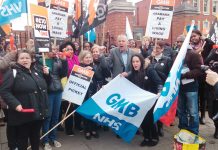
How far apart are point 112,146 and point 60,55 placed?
1.87 m

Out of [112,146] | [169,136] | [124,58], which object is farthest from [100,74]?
[169,136]

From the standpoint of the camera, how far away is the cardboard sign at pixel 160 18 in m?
6.13

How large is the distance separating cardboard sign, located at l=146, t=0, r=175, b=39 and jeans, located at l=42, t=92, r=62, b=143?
7.77 ft

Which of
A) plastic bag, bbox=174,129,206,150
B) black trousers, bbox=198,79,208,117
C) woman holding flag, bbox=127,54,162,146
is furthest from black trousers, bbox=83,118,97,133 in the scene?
black trousers, bbox=198,79,208,117

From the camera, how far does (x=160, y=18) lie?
617cm

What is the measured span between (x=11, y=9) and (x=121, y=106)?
3.24m

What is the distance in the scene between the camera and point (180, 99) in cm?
552

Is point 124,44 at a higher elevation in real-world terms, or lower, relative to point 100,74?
higher

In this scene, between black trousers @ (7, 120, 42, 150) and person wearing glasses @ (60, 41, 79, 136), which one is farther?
person wearing glasses @ (60, 41, 79, 136)

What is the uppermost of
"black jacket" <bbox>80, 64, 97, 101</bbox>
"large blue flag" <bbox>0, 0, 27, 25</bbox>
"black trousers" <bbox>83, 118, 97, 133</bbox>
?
"large blue flag" <bbox>0, 0, 27, 25</bbox>

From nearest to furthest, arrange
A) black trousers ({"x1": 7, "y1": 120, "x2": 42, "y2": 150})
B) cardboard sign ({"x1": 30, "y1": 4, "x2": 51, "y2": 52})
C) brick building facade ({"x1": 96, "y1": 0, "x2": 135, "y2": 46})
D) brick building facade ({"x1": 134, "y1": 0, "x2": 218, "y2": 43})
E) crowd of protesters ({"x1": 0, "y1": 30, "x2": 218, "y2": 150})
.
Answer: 1. crowd of protesters ({"x1": 0, "y1": 30, "x2": 218, "y2": 150})
2. black trousers ({"x1": 7, "y1": 120, "x2": 42, "y2": 150})
3. cardboard sign ({"x1": 30, "y1": 4, "x2": 51, "y2": 52})
4. brick building facade ({"x1": 96, "y1": 0, "x2": 135, "y2": 46})
5. brick building facade ({"x1": 134, "y1": 0, "x2": 218, "y2": 43})

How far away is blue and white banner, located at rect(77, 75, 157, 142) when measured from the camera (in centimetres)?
511

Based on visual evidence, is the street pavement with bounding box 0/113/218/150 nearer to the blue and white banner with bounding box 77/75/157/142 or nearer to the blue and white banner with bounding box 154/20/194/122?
the blue and white banner with bounding box 77/75/157/142

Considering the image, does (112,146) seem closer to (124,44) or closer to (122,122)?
(122,122)
